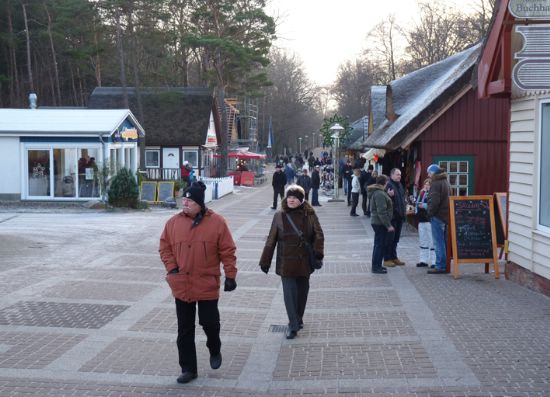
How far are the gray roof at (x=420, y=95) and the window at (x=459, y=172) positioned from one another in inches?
50.0

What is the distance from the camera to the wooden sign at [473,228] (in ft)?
39.0

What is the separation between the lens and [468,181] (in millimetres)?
20094

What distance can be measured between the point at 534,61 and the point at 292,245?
11.3ft

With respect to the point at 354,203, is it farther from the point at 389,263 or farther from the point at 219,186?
the point at 389,263

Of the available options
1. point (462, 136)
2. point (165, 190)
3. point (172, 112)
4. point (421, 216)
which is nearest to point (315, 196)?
point (165, 190)

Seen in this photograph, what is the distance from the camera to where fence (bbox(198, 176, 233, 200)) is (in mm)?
33375

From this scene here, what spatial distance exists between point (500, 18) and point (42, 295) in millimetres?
7610

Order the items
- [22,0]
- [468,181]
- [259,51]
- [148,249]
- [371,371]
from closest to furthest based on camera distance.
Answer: [371,371] < [148,249] < [468,181] < [259,51] < [22,0]

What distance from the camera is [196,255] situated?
6.47 m

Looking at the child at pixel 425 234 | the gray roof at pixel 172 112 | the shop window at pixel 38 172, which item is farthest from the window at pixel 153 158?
the child at pixel 425 234

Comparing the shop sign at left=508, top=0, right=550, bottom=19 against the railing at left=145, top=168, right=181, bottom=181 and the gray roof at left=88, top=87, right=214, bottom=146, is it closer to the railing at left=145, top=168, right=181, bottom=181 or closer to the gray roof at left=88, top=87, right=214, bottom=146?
the railing at left=145, top=168, right=181, bottom=181

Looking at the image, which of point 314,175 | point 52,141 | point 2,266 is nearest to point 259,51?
point 314,175

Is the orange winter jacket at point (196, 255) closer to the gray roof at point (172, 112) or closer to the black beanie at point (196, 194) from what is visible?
the black beanie at point (196, 194)

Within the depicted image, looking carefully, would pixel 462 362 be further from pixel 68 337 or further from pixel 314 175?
pixel 314 175
